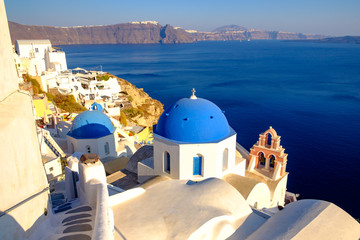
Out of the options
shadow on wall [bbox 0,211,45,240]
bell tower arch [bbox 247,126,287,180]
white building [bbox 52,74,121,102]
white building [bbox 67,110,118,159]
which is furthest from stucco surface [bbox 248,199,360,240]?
white building [bbox 52,74,121,102]

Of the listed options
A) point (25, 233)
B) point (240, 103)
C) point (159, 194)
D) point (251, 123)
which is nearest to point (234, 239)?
point (159, 194)

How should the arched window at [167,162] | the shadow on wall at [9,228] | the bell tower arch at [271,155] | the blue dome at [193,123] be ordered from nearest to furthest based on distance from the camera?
1. the shadow on wall at [9,228]
2. the blue dome at [193,123]
3. the arched window at [167,162]
4. the bell tower arch at [271,155]

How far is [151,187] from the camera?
27.5 ft

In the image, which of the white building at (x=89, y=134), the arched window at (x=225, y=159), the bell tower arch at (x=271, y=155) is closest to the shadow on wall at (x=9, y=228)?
the arched window at (x=225, y=159)

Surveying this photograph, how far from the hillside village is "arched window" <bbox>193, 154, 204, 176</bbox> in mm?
48

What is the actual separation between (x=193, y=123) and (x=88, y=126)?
8949mm

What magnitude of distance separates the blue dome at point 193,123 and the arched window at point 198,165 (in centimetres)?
83

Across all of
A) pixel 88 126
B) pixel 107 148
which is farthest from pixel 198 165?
pixel 88 126

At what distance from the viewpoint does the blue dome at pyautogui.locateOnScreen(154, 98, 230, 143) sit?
11.6 meters

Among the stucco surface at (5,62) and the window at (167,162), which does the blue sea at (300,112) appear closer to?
the window at (167,162)

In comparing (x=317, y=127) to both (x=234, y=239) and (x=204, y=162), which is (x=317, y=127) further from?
(x=234, y=239)

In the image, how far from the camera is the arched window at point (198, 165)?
469 inches

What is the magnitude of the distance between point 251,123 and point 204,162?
3215cm

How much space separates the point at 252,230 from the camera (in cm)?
710
